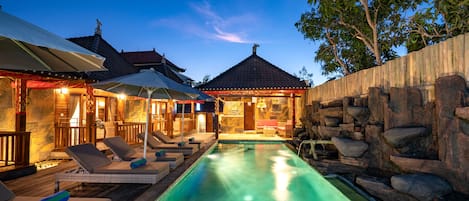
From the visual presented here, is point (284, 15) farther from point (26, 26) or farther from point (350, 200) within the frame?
point (26, 26)

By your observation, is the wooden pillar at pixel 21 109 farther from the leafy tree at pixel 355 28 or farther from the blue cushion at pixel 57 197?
the leafy tree at pixel 355 28

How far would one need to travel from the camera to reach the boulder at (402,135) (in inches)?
217

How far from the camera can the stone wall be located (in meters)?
4.60

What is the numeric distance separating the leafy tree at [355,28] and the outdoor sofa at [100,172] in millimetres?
9930

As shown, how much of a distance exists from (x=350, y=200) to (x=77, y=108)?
12.3 metres

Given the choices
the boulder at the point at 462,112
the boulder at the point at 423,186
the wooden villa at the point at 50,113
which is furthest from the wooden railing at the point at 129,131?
the boulder at the point at 462,112

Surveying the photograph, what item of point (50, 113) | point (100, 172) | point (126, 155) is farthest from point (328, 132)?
point (50, 113)

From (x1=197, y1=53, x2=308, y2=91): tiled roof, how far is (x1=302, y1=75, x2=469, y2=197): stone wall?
5950 mm

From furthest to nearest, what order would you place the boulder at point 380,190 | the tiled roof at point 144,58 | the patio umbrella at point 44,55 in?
the tiled roof at point 144,58
the boulder at point 380,190
the patio umbrella at point 44,55

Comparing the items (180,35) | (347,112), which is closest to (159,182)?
(347,112)

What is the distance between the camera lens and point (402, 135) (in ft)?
18.6

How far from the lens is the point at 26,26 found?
2348 millimetres

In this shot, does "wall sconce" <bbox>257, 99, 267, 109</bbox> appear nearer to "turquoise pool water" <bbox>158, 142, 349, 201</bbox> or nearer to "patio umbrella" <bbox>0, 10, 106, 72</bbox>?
"turquoise pool water" <bbox>158, 142, 349, 201</bbox>

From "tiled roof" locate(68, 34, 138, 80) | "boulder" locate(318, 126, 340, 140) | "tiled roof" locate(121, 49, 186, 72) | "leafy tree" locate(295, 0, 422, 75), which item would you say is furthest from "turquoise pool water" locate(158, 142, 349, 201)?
"tiled roof" locate(121, 49, 186, 72)
